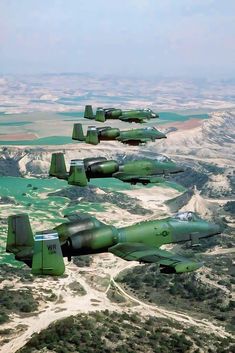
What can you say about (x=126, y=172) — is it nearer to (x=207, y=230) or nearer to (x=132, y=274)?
(x=207, y=230)

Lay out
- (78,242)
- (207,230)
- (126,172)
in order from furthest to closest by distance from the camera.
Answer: (126,172)
(207,230)
(78,242)

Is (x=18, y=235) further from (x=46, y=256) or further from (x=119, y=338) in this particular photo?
(x=119, y=338)

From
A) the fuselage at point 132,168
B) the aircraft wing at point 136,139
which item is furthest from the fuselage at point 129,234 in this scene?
the aircraft wing at point 136,139

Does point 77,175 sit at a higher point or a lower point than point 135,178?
higher

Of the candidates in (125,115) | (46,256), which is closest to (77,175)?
(46,256)

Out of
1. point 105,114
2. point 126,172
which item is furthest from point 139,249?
point 105,114

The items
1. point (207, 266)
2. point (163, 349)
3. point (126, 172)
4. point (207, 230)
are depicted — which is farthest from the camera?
point (207, 266)
